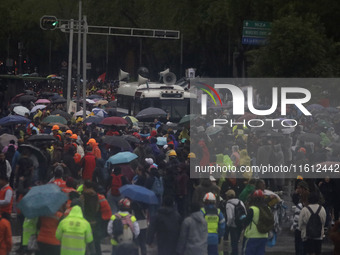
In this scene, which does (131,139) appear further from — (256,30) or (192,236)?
(256,30)

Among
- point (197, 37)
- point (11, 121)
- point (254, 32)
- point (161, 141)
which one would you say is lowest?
point (161, 141)

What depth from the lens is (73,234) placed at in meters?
12.3

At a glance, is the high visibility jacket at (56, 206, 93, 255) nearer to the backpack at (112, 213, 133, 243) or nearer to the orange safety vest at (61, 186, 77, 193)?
the backpack at (112, 213, 133, 243)

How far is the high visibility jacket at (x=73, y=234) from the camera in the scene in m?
12.3

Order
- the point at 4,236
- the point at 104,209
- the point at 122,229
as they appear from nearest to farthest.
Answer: the point at 4,236 → the point at 122,229 → the point at 104,209

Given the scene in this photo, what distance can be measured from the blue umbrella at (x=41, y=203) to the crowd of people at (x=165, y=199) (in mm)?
198

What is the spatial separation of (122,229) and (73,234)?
3.26 ft

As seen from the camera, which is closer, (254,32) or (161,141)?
(161,141)

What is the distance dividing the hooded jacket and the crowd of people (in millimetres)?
14

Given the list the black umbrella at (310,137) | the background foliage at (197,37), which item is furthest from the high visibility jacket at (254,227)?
the background foliage at (197,37)

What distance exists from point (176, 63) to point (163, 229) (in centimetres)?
7434

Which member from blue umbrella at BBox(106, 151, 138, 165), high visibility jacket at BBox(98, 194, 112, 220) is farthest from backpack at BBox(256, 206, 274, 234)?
blue umbrella at BBox(106, 151, 138, 165)

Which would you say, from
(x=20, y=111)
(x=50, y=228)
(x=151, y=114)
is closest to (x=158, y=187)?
(x=50, y=228)

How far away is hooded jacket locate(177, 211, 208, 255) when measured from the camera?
13266 mm
